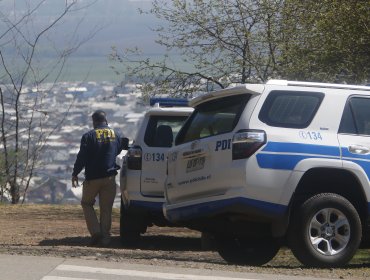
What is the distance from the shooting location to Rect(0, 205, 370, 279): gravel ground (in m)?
8.95

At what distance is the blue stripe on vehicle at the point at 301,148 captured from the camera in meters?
8.55

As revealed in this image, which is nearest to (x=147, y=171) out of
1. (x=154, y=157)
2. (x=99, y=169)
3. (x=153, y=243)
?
(x=154, y=157)

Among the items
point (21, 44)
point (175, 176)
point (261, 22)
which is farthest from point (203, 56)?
point (175, 176)

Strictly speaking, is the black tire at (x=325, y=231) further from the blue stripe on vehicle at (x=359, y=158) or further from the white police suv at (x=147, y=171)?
the white police suv at (x=147, y=171)

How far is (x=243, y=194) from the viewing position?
27.8ft

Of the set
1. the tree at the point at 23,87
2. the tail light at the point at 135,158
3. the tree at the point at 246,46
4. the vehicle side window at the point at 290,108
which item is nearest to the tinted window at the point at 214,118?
the vehicle side window at the point at 290,108

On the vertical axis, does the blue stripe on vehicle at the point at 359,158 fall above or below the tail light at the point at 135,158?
above

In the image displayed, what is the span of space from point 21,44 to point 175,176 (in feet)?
43.9

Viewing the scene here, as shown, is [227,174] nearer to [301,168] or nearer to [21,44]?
[301,168]

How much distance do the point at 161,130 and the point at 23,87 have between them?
38.9ft

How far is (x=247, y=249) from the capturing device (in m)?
9.76

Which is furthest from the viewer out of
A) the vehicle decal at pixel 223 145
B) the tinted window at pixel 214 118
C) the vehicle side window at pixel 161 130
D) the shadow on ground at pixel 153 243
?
the shadow on ground at pixel 153 243

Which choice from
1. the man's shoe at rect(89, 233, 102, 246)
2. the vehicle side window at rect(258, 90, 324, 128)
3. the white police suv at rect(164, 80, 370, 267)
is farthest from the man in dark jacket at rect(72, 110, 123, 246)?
the vehicle side window at rect(258, 90, 324, 128)

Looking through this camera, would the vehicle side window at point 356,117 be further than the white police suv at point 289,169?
Yes
